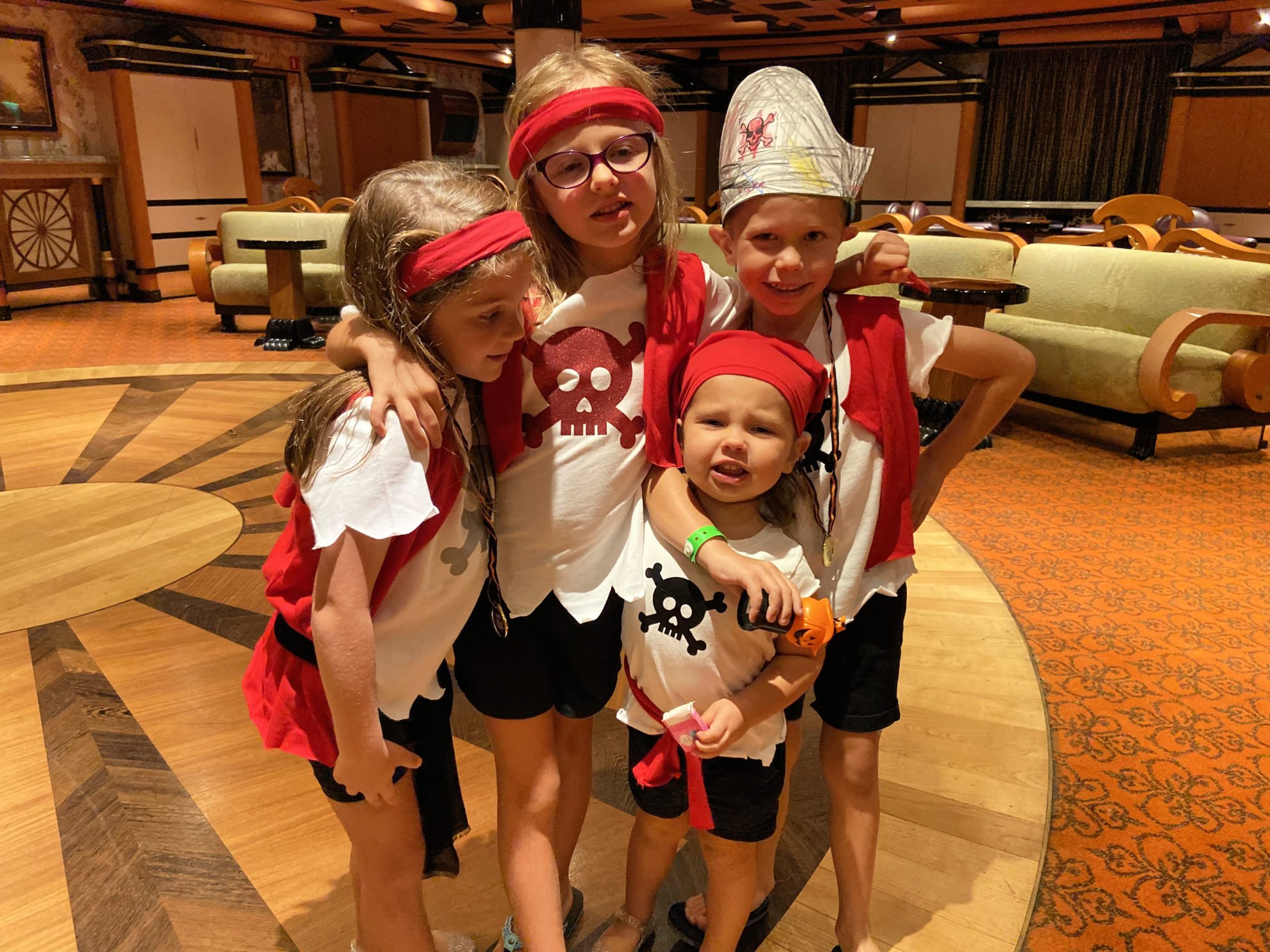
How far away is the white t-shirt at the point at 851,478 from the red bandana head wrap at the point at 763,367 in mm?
A: 74

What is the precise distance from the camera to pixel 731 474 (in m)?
1.08

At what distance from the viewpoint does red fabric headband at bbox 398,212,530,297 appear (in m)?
1.01

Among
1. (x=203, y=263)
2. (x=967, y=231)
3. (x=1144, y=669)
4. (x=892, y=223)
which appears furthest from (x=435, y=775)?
(x=203, y=263)

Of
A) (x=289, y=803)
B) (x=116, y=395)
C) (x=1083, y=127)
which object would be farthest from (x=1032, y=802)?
(x=1083, y=127)

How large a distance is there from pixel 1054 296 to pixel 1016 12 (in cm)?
556

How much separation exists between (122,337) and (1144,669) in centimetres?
718

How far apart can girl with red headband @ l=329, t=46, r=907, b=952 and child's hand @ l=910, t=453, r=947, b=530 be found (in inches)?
13.1

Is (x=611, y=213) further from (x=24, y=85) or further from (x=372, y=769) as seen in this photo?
(x=24, y=85)

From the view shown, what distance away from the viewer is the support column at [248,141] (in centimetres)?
1004

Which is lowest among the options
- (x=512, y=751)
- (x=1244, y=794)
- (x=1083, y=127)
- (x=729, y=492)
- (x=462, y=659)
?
(x=1244, y=794)

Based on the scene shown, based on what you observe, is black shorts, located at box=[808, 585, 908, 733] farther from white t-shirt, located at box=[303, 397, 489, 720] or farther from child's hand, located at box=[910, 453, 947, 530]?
white t-shirt, located at box=[303, 397, 489, 720]

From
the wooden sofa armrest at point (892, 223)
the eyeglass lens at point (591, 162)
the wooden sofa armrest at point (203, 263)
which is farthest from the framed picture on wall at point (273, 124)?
the eyeglass lens at point (591, 162)

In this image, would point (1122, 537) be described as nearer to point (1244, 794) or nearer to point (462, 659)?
point (1244, 794)

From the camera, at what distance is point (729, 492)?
109cm
